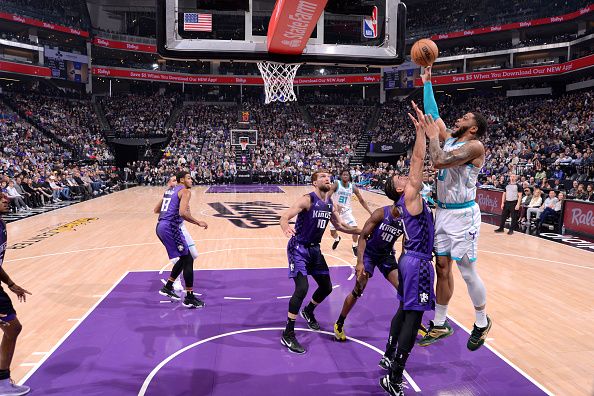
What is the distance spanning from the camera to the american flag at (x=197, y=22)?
7082mm

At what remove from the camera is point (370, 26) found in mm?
7609

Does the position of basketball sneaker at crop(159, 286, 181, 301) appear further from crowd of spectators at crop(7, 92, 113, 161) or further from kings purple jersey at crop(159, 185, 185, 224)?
crowd of spectators at crop(7, 92, 113, 161)

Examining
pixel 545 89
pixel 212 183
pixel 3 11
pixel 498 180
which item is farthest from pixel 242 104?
pixel 498 180

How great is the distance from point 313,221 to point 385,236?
843 mm

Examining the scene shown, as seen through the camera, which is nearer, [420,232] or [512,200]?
[420,232]

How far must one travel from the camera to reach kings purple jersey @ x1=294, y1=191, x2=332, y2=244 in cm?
490

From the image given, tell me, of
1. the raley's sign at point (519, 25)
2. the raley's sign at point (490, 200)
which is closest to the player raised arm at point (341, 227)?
the raley's sign at point (490, 200)

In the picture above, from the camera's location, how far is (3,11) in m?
30.8

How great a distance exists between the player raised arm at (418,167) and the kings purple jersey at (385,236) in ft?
3.79

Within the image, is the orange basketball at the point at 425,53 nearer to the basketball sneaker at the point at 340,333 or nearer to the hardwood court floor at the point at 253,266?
the basketball sneaker at the point at 340,333

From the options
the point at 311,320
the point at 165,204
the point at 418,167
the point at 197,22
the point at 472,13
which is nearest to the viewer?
the point at 418,167

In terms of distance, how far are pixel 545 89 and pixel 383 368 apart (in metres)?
36.0

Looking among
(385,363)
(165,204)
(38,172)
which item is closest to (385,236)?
(385,363)

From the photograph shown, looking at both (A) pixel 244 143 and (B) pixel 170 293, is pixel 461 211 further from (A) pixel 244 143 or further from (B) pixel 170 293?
(A) pixel 244 143
